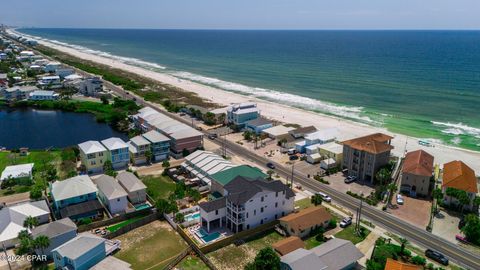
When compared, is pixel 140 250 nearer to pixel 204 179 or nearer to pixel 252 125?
pixel 204 179

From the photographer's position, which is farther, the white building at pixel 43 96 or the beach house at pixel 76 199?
the white building at pixel 43 96

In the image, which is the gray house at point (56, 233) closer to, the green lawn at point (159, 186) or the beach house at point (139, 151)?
the green lawn at point (159, 186)

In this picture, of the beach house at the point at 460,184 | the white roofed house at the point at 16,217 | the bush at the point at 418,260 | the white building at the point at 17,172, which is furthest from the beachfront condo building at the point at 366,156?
the white building at the point at 17,172

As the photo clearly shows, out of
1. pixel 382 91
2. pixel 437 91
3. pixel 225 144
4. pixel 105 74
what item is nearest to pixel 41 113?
pixel 105 74

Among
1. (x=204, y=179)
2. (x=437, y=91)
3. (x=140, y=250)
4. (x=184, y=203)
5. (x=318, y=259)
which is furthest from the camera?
(x=437, y=91)

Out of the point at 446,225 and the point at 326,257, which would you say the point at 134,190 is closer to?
the point at 326,257

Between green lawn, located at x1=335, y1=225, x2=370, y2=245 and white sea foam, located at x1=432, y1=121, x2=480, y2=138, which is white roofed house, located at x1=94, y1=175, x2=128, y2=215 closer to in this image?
green lawn, located at x1=335, y1=225, x2=370, y2=245

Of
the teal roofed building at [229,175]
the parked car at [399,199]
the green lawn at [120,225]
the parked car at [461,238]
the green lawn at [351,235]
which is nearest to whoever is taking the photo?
the green lawn at [351,235]

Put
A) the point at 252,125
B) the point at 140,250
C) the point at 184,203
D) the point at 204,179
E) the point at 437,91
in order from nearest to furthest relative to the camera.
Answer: the point at 140,250 < the point at 184,203 < the point at 204,179 < the point at 252,125 < the point at 437,91
